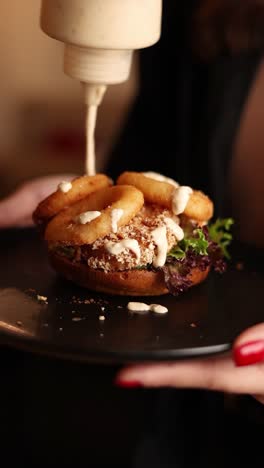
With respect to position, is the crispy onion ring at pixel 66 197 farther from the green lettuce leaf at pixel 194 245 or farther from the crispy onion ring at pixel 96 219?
the green lettuce leaf at pixel 194 245

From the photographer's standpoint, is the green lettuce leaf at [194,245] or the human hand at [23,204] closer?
the green lettuce leaf at [194,245]

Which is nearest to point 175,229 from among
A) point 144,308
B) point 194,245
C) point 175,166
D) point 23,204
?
point 194,245

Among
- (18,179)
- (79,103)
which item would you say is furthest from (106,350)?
(79,103)

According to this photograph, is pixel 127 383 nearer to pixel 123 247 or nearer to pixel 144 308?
pixel 144 308

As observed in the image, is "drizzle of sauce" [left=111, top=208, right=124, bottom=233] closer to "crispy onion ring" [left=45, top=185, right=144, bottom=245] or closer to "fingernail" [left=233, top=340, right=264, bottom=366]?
"crispy onion ring" [left=45, top=185, right=144, bottom=245]

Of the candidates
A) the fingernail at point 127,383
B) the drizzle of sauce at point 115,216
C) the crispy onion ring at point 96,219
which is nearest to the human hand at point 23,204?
the crispy onion ring at point 96,219

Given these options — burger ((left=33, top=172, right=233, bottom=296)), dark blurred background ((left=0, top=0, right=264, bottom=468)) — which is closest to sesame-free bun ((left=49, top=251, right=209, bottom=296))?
burger ((left=33, top=172, right=233, bottom=296))

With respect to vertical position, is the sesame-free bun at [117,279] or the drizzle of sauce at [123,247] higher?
the drizzle of sauce at [123,247]
